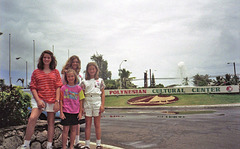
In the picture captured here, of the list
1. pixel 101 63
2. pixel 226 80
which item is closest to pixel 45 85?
pixel 226 80

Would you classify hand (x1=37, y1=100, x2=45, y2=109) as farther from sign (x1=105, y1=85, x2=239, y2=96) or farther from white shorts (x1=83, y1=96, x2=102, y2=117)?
sign (x1=105, y1=85, x2=239, y2=96)

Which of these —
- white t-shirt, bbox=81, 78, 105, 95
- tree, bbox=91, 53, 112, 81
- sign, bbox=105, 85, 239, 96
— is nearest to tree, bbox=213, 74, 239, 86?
sign, bbox=105, 85, 239, 96

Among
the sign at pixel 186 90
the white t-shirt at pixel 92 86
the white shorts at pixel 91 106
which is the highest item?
the white t-shirt at pixel 92 86

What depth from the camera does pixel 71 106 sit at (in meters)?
4.28

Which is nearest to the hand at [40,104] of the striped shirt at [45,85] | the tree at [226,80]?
the striped shirt at [45,85]

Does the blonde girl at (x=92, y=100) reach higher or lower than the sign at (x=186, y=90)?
higher

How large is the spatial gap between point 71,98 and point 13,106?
147cm

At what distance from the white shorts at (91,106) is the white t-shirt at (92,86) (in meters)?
0.13

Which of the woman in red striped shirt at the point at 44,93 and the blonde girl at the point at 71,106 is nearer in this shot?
the woman in red striped shirt at the point at 44,93

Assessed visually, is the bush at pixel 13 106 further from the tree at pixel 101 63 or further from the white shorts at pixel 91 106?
the tree at pixel 101 63

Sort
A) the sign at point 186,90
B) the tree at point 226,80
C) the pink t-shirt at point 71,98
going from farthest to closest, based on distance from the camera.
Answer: the tree at point 226,80, the sign at point 186,90, the pink t-shirt at point 71,98

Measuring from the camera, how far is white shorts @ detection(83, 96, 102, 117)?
4.54 meters

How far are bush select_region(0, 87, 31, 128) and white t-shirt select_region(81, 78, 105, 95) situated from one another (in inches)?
62.2

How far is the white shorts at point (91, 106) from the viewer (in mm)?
4539
